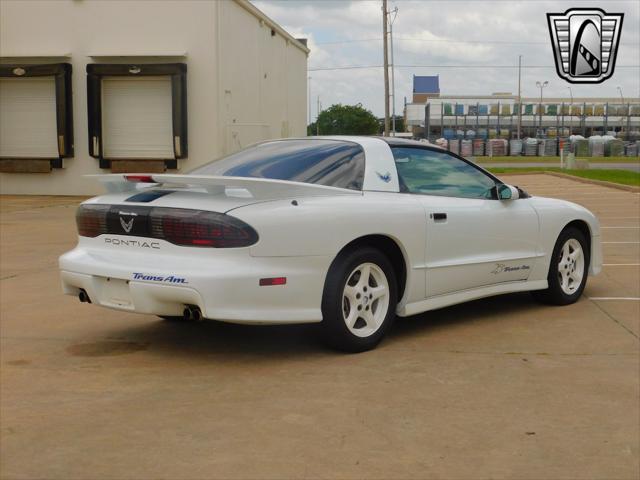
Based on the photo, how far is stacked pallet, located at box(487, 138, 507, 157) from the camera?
7275 cm

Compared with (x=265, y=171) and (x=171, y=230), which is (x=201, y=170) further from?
(x=171, y=230)

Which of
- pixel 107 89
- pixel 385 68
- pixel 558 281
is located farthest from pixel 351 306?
pixel 385 68

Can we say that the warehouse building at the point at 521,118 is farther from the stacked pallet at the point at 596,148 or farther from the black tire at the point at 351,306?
the black tire at the point at 351,306

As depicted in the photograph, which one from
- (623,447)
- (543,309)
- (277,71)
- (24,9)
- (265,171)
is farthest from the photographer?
(277,71)

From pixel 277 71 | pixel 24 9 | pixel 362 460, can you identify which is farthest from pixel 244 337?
pixel 277 71

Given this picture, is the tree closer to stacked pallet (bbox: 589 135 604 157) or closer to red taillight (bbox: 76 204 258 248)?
stacked pallet (bbox: 589 135 604 157)

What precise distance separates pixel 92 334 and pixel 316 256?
1.91 meters

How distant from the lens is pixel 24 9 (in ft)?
76.9

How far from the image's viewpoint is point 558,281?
23.8ft

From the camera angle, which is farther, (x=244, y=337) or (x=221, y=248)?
(x=244, y=337)

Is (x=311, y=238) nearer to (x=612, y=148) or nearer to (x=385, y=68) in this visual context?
(x=385, y=68)

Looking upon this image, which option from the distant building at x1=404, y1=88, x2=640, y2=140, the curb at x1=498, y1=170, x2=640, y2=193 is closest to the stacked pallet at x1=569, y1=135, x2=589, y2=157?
the distant building at x1=404, y1=88, x2=640, y2=140

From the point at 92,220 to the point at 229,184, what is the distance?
3.54 ft

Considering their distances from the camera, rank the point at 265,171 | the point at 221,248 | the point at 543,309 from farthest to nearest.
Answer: the point at 543,309, the point at 265,171, the point at 221,248
